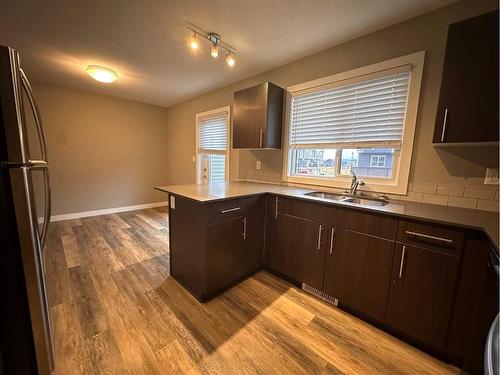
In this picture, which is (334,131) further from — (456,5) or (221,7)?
(221,7)

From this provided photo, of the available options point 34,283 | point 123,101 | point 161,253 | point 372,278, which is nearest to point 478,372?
point 372,278

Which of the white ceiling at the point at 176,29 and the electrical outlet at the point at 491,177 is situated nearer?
the electrical outlet at the point at 491,177

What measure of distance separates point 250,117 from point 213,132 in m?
1.43

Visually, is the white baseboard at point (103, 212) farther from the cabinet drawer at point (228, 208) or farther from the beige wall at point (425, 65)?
the cabinet drawer at point (228, 208)

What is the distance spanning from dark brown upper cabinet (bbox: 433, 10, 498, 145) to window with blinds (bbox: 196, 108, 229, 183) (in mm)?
2747

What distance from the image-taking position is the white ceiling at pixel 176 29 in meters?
1.66

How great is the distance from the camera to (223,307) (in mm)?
1770

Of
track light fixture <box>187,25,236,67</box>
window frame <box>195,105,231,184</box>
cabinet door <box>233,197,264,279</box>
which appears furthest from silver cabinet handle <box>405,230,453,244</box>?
window frame <box>195,105,231,184</box>

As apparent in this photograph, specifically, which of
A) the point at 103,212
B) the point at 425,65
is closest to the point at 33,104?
the point at 425,65

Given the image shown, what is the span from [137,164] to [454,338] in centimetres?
534

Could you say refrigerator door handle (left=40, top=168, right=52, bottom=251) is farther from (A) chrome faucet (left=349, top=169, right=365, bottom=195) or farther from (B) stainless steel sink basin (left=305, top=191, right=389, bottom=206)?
(A) chrome faucet (left=349, top=169, right=365, bottom=195)

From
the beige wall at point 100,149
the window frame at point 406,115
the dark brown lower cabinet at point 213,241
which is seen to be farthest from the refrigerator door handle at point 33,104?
the beige wall at point 100,149

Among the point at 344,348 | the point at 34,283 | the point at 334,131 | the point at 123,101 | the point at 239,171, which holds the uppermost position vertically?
the point at 123,101

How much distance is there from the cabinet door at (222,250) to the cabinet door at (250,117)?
3.61 ft
